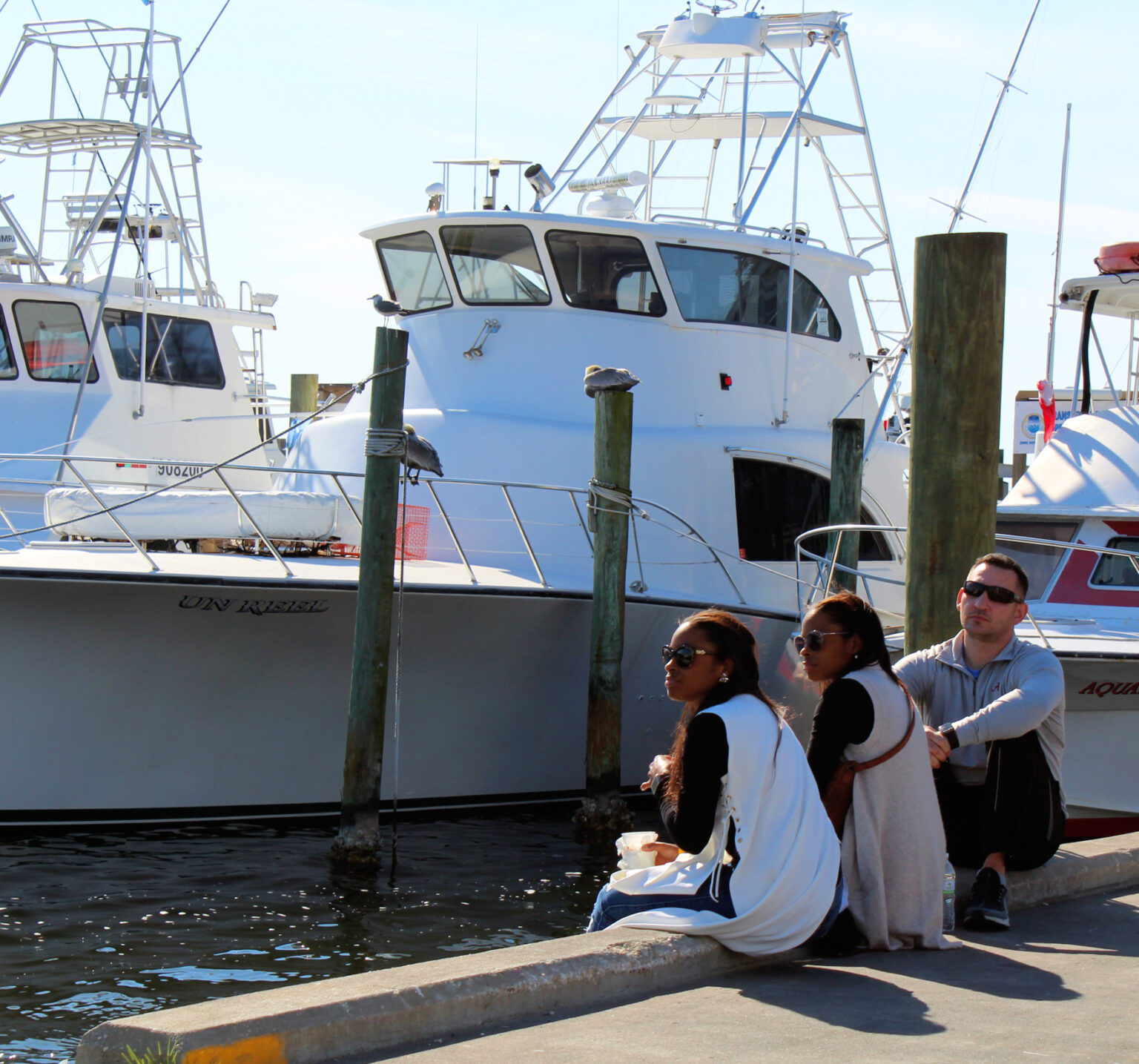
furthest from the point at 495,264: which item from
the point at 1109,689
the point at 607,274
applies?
the point at 1109,689

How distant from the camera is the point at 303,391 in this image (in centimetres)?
1650

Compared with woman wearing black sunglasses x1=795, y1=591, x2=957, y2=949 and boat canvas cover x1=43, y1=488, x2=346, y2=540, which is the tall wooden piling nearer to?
woman wearing black sunglasses x1=795, y1=591, x2=957, y2=949

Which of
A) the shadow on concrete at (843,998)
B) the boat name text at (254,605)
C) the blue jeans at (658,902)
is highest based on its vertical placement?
the boat name text at (254,605)

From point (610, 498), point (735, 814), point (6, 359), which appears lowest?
point (735, 814)

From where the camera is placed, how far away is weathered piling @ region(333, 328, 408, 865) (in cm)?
789

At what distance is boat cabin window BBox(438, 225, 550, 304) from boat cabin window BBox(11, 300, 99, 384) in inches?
207

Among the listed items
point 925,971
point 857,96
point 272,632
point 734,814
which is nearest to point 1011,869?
point 925,971

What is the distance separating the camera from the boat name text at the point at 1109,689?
326 inches

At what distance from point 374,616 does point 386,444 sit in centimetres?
96

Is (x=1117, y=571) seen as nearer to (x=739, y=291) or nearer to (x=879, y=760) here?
Result: (x=739, y=291)

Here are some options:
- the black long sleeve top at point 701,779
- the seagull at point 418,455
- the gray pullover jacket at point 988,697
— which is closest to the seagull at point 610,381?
the seagull at point 418,455

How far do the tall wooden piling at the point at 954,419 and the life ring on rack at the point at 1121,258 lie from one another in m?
5.61

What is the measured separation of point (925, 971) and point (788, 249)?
8418 mm

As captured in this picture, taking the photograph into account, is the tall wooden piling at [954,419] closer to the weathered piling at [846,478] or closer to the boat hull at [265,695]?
the boat hull at [265,695]
